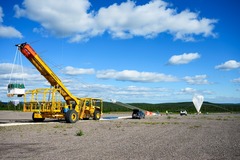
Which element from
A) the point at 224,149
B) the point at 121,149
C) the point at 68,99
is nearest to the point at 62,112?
the point at 68,99

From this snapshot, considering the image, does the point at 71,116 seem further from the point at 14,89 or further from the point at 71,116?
the point at 14,89

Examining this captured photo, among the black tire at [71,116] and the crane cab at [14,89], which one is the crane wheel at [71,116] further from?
the crane cab at [14,89]

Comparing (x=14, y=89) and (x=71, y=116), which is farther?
(x=71, y=116)

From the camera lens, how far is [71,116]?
27312mm

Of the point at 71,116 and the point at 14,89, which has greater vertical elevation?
the point at 14,89

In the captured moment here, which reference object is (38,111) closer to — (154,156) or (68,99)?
(68,99)

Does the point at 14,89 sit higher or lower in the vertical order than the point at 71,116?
higher

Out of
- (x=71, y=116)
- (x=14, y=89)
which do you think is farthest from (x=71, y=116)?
(x=14, y=89)

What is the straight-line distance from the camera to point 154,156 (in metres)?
10.5

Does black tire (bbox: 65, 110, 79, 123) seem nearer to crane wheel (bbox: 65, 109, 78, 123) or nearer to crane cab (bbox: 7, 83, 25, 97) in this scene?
crane wheel (bbox: 65, 109, 78, 123)

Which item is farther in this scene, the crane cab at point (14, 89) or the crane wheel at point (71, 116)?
the crane wheel at point (71, 116)

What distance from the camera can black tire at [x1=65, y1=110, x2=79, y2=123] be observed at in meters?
27.0

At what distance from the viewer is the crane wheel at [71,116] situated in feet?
88.7

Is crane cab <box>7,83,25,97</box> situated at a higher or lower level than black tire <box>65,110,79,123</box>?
higher
